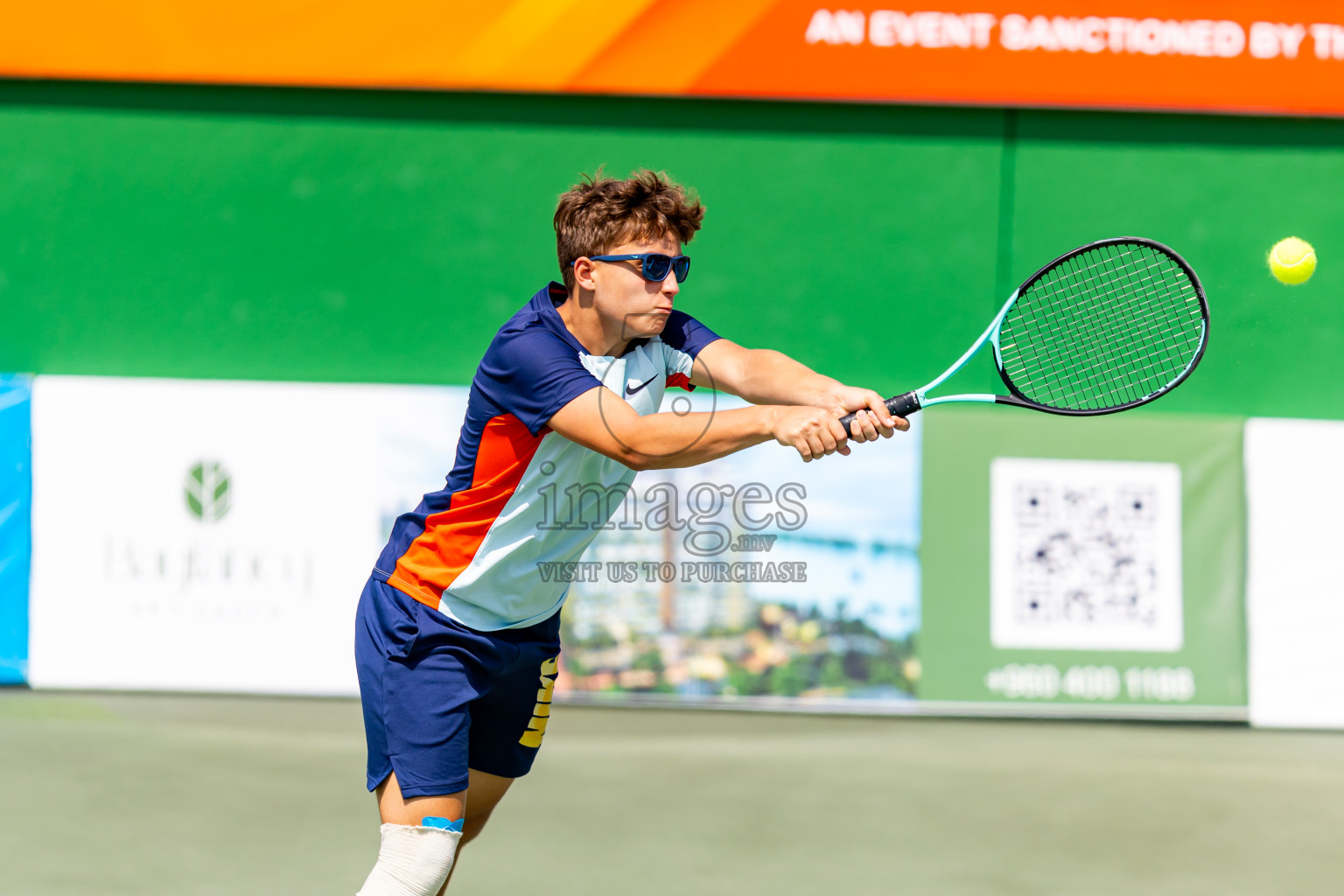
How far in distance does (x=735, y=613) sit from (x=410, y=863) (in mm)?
3309

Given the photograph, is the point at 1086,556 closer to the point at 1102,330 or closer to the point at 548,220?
the point at 1102,330

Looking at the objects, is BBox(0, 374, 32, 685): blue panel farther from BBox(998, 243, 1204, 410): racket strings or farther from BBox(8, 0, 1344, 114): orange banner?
BBox(998, 243, 1204, 410): racket strings

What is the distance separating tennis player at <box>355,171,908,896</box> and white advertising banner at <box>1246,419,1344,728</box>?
12.4ft

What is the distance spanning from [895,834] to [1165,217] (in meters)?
3.84

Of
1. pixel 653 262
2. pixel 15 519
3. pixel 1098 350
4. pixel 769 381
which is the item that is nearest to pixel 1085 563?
pixel 1098 350

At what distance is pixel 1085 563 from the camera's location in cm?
550

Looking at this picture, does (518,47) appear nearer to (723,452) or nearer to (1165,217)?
(1165,217)

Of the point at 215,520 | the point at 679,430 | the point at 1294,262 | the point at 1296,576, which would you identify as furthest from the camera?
the point at 215,520

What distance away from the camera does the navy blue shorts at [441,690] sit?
2387 mm

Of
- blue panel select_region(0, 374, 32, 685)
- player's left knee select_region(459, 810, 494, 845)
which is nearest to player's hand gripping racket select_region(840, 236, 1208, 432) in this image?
player's left knee select_region(459, 810, 494, 845)

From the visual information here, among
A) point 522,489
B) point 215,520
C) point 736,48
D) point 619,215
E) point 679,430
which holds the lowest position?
point 215,520

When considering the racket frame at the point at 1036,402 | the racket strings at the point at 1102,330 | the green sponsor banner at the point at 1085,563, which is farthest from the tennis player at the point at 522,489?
the green sponsor banner at the point at 1085,563

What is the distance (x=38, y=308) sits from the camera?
6.30 m

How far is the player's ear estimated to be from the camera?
8.01 feet
